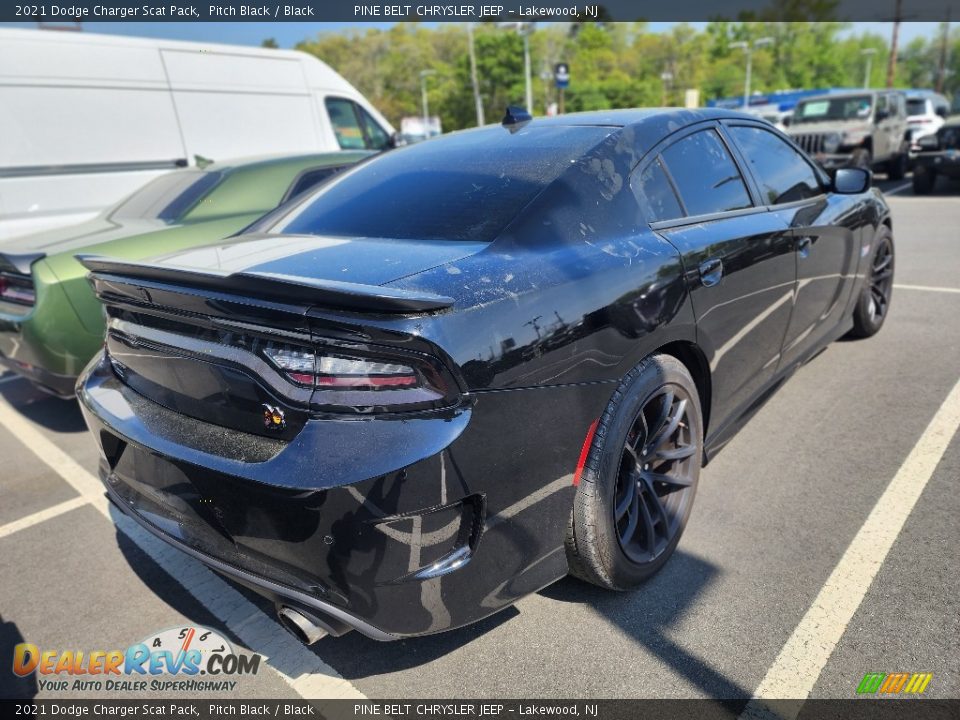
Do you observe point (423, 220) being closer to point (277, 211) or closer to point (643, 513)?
point (277, 211)

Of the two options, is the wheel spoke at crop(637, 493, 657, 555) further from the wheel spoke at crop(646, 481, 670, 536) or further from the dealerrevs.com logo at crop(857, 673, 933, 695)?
the dealerrevs.com logo at crop(857, 673, 933, 695)

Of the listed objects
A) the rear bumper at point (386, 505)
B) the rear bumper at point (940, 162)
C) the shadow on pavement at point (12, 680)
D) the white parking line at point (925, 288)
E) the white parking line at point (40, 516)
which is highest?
the rear bumper at point (386, 505)

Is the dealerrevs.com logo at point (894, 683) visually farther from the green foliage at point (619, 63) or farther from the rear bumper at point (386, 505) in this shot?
the green foliage at point (619, 63)

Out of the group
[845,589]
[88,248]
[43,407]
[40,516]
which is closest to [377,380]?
[845,589]

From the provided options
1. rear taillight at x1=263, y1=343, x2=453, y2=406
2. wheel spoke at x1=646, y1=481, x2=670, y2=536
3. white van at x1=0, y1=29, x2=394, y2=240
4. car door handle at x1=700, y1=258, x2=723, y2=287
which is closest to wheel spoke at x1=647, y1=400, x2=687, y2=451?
wheel spoke at x1=646, y1=481, x2=670, y2=536

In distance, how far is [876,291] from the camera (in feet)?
15.8

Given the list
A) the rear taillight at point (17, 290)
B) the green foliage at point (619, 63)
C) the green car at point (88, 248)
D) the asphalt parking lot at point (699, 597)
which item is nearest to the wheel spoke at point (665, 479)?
the asphalt parking lot at point (699, 597)

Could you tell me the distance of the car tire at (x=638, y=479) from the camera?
2.09 metres

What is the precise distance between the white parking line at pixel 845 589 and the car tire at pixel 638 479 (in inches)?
19.6

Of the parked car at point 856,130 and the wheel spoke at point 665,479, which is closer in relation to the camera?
the wheel spoke at point 665,479

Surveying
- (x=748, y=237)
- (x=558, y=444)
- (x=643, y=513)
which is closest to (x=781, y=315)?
(x=748, y=237)

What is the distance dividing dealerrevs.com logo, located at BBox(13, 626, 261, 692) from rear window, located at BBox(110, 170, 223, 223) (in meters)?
3.19

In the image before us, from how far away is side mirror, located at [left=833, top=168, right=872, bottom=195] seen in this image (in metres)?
3.80

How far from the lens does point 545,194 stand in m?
2.23
